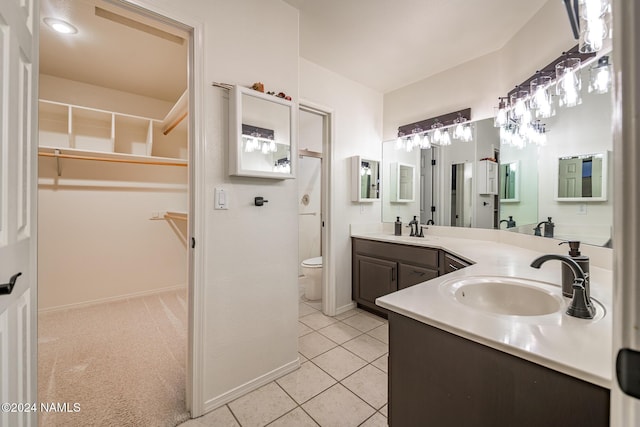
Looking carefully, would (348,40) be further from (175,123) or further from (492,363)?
(492,363)

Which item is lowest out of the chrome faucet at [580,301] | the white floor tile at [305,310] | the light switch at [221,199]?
the white floor tile at [305,310]

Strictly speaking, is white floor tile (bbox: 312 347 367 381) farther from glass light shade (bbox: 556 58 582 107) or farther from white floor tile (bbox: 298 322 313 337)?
glass light shade (bbox: 556 58 582 107)

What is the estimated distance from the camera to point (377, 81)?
2.95 metres

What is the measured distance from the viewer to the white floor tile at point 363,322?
254 cm

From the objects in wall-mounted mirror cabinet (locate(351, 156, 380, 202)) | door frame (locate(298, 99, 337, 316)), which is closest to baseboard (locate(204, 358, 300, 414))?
door frame (locate(298, 99, 337, 316))

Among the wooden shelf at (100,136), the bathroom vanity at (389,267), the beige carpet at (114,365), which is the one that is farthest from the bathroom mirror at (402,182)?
the beige carpet at (114,365)

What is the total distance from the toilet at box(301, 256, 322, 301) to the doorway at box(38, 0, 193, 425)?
1.31m

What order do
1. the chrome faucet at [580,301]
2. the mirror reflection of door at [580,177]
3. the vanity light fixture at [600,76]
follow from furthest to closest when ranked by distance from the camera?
the mirror reflection of door at [580,177]
the vanity light fixture at [600,76]
the chrome faucet at [580,301]

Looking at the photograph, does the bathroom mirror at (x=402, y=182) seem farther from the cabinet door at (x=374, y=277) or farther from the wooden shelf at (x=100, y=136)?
the wooden shelf at (x=100, y=136)

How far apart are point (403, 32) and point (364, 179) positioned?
4.51 feet

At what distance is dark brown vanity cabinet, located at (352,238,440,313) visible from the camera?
7.48 ft

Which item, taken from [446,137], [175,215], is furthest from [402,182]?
[175,215]

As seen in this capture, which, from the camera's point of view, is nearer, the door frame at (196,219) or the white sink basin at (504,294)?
the white sink basin at (504,294)

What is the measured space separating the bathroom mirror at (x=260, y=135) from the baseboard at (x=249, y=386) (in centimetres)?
130
